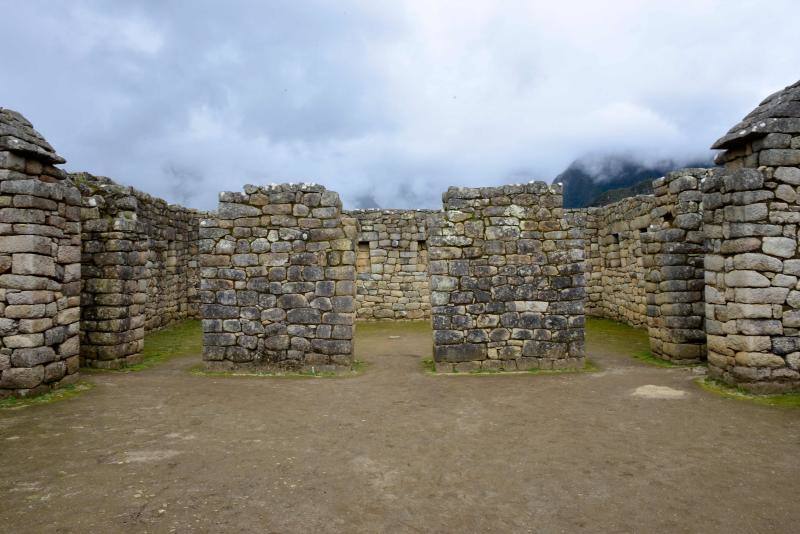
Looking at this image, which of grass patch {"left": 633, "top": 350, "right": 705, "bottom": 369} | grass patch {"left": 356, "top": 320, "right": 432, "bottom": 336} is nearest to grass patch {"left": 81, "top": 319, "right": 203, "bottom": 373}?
grass patch {"left": 356, "top": 320, "right": 432, "bottom": 336}

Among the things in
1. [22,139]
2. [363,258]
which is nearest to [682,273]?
[363,258]

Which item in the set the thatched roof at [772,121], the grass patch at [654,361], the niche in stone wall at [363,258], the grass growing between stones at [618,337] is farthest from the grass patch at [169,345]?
the thatched roof at [772,121]

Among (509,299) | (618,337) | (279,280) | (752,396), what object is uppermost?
(279,280)

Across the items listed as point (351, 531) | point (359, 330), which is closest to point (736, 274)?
point (351, 531)

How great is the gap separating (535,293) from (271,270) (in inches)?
222

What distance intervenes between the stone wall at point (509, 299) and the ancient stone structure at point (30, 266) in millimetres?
6930

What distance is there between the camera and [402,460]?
5.45m

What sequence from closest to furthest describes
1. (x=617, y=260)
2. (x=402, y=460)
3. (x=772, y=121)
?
(x=402, y=460)
(x=772, y=121)
(x=617, y=260)

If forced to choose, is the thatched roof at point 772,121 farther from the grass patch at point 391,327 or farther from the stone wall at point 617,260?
the grass patch at point 391,327

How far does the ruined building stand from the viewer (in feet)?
25.6

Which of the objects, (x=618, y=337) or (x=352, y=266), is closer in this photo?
(x=352, y=266)

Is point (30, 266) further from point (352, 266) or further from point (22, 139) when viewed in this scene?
point (352, 266)

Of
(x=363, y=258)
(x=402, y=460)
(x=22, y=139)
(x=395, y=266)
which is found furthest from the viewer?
(x=363, y=258)

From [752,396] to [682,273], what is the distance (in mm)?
3676
